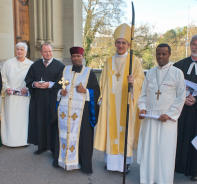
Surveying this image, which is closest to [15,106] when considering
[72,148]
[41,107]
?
[41,107]

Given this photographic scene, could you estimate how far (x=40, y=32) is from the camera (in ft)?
24.5

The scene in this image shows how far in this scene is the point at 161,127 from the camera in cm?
288

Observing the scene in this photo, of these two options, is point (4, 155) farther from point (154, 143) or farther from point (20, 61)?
point (154, 143)

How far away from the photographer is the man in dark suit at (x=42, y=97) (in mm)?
4125

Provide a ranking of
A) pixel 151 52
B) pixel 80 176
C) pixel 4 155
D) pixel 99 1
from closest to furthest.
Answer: pixel 80 176 < pixel 4 155 < pixel 99 1 < pixel 151 52

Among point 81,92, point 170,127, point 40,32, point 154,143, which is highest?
point 40,32

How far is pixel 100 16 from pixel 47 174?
2085cm

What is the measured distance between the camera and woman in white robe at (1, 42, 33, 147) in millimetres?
4617

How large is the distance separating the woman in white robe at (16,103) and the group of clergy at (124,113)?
2.18 feet

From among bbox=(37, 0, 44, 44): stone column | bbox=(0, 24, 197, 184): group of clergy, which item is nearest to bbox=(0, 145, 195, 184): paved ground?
bbox=(0, 24, 197, 184): group of clergy

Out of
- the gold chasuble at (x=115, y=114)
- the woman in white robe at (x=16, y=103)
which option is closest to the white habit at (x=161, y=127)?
the gold chasuble at (x=115, y=114)

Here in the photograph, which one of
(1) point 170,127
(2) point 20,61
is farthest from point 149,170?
(2) point 20,61

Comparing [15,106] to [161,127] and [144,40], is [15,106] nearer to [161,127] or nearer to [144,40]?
[161,127]

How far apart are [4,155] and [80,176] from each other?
175cm
